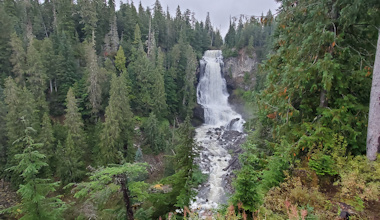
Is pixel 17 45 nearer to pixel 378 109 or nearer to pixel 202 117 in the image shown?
pixel 202 117

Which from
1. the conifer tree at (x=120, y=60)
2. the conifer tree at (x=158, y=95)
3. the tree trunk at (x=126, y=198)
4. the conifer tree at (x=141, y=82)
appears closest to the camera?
the tree trunk at (x=126, y=198)

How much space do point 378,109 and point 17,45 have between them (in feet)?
110

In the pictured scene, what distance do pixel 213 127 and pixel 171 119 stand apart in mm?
7981

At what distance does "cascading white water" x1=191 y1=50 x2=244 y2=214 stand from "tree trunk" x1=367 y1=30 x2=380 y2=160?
9654mm

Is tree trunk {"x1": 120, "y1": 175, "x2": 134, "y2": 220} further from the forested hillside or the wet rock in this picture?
the wet rock

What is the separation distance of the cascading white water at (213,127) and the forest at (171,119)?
67.7 inches

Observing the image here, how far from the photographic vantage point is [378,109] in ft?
15.3

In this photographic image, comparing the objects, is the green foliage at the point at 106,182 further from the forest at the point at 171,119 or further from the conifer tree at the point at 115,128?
the conifer tree at the point at 115,128

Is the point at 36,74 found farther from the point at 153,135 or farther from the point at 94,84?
the point at 153,135

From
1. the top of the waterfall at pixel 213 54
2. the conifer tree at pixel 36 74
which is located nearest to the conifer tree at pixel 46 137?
the conifer tree at pixel 36 74

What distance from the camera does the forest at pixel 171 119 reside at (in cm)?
472

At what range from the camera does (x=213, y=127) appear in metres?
36.9

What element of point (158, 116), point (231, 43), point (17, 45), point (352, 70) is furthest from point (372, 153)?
point (231, 43)

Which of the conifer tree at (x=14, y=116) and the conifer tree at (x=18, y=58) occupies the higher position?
the conifer tree at (x=18, y=58)
